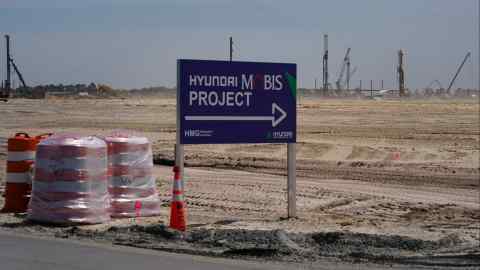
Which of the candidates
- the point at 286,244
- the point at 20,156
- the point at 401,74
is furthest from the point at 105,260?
the point at 401,74

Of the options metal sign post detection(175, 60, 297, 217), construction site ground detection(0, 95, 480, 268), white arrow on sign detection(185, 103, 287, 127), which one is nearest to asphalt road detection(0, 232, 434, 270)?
construction site ground detection(0, 95, 480, 268)

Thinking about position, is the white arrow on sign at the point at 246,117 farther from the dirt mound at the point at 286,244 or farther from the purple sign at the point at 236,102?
the dirt mound at the point at 286,244

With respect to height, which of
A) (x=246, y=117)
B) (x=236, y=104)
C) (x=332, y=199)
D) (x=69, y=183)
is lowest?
(x=332, y=199)

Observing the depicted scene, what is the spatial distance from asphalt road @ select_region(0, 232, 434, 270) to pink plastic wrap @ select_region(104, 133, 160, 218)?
2191 mm

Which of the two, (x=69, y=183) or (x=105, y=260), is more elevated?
(x=69, y=183)

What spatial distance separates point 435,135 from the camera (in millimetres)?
29234

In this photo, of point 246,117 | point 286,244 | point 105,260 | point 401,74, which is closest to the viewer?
point 105,260

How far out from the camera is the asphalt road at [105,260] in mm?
9602

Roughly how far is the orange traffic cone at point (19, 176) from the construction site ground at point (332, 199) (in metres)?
0.58

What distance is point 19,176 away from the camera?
1395cm

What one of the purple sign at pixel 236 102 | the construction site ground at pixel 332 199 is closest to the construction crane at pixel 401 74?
the construction site ground at pixel 332 199

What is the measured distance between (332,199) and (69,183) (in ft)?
18.5

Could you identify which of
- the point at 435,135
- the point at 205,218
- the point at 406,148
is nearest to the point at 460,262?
the point at 205,218

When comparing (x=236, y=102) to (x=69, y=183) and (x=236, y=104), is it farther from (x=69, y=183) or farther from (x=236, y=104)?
(x=69, y=183)
